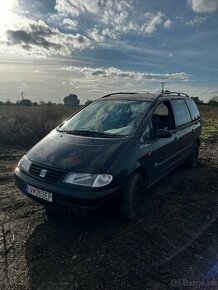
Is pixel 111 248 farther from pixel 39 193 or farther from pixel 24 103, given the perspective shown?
pixel 24 103

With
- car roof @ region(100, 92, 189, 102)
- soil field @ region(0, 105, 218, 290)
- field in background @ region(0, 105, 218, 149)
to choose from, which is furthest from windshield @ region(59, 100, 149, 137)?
field in background @ region(0, 105, 218, 149)

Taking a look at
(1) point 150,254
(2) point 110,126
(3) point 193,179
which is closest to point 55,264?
(1) point 150,254

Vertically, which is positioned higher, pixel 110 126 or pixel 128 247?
pixel 110 126

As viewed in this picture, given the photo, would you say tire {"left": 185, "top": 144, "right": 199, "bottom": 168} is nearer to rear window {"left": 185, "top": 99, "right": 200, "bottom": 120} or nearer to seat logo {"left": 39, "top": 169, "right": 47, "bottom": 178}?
rear window {"left": 185, "top": 99, "right": 200, "bottom": 120}

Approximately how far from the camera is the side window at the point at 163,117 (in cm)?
535

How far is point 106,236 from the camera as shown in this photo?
4.07 metres

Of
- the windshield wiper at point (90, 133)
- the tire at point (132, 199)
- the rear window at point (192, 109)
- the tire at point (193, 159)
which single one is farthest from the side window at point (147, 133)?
the tire at point (193, 159)

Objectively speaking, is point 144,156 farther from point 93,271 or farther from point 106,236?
point 93,271

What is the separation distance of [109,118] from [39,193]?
181cm

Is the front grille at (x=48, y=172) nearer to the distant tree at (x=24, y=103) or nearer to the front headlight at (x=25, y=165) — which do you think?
the front headlight at (x=25, y=165)

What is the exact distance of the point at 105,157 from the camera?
4145 mm

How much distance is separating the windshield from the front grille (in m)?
0.95

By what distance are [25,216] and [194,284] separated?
8.52 ft

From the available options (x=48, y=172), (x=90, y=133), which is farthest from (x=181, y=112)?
(x=48, y=172)
